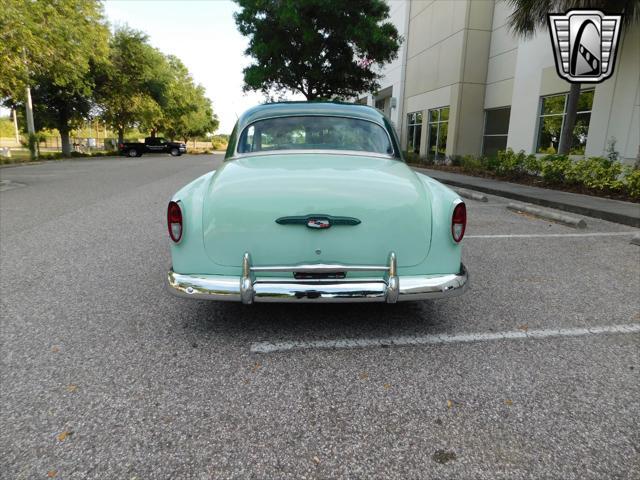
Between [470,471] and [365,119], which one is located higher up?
[365,119]

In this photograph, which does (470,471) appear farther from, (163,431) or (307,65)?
(307,65)

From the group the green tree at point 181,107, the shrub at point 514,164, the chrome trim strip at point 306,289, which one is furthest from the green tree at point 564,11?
the green tree at point 181,107

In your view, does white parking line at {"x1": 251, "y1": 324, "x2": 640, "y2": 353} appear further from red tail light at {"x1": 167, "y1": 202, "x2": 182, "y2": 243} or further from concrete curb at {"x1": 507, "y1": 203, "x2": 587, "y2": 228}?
concrete curb at {"x1": 507, "y1": 203, "x2": 587, "y2": 228}

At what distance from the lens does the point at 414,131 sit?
2805 centimetres

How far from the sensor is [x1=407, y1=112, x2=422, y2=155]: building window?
27.1m

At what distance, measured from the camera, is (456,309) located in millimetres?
3617

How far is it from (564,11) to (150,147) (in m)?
37.0

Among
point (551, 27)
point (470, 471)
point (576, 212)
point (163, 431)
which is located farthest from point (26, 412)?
point (551, 27)

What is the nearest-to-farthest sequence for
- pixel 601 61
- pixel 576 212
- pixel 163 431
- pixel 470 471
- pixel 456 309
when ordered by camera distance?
pixel 470 471
pixel 163 431
pixel 456 309
pixel 576 212
pixel 601 61

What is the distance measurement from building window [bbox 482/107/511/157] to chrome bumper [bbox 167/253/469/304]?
61.3ft

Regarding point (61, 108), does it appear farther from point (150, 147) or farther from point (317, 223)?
point (317, 223)

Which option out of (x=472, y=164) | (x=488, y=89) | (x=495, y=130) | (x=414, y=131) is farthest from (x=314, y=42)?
(x=472, y=164)

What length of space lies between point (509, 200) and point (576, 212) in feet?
6.64

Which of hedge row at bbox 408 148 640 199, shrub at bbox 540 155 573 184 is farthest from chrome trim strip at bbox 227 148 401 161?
shrub at bbox 540 155 573 184
